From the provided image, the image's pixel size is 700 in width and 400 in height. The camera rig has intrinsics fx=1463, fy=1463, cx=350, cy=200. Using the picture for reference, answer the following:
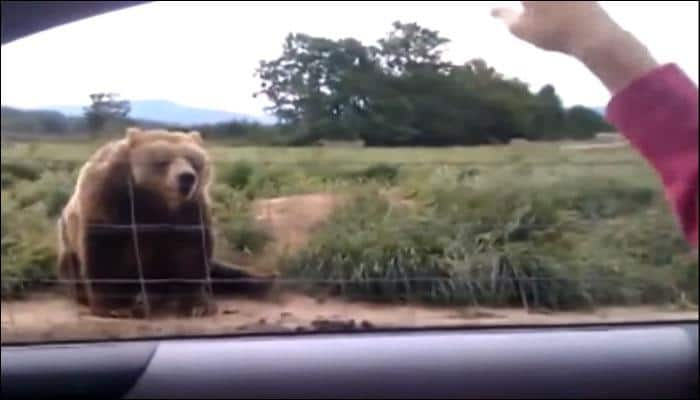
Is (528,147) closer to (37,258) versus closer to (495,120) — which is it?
(495,120)

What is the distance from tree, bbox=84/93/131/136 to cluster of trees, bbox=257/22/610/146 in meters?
0.24

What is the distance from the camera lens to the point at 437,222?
253cm

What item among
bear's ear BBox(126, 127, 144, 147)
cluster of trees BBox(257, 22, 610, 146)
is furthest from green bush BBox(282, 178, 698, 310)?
bear's ear BBox(126, 127, 144, 147)

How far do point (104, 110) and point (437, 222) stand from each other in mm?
599

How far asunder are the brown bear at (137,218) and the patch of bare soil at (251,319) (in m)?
0.06

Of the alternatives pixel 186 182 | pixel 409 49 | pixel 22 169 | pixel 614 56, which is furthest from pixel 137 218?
pixel 614 56

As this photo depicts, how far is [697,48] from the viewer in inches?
93.6

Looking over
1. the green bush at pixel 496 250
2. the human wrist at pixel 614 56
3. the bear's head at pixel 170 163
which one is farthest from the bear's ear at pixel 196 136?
the human wrist at pixel 614 56

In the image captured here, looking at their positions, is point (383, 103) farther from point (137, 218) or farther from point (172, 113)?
point (137, 218)

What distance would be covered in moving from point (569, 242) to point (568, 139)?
0.19m

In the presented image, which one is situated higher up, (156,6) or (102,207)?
(156,6)

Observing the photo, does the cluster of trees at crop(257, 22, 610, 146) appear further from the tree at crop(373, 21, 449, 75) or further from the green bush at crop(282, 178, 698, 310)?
the green bush at crop(282, 178, 698, 310)

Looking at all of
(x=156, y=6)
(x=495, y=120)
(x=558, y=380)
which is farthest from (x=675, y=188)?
(x=558, y=380)

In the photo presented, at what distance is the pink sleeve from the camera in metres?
0.91
